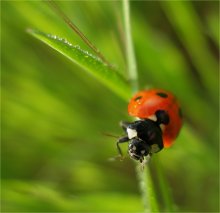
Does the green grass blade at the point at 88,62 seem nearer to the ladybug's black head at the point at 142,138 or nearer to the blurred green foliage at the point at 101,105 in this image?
the ladybug's black head at the point at 142,138

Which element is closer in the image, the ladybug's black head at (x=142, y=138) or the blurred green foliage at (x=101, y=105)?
the ladybug's black head at (x=142, y=138)

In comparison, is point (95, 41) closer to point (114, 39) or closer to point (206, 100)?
point (114, 39)

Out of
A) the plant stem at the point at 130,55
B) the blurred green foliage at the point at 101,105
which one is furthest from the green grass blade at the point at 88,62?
the blurred green foliage at the point at 101,105

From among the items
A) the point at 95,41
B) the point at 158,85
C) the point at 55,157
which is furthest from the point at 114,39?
the point at 55,157

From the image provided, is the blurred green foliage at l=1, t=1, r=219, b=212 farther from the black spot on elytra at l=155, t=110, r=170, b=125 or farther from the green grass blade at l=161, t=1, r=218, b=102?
the black spot on elytra at l=155, t=110, r=170, b=125

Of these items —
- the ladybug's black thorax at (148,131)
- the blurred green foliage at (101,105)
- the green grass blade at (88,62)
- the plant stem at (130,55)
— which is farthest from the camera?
the blurred green foliage at (101,105)

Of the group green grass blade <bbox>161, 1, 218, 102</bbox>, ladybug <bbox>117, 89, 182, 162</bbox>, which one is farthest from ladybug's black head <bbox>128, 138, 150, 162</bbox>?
green grass blade <bbox>161, 1, 218, 102</bbox>
